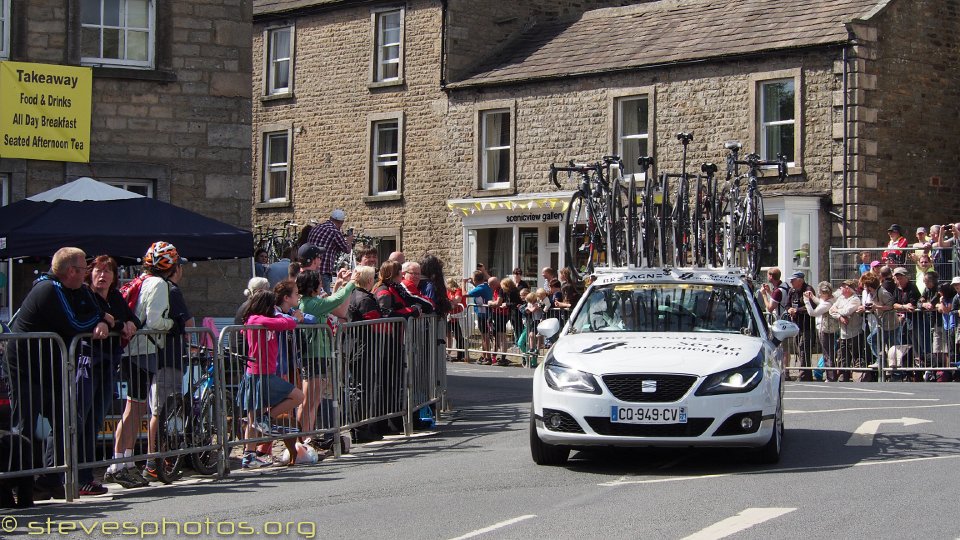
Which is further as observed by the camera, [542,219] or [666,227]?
[542,219]

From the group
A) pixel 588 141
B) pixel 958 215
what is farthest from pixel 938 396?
pixel 588 141

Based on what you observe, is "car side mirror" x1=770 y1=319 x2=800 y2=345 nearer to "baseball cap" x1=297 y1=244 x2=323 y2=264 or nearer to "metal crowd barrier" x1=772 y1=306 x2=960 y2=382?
"baseball cap" x1=297 y1=244 x2=323 y2=264

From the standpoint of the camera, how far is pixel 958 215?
31219 millimetres

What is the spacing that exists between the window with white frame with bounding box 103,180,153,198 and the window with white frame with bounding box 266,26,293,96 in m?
20.2

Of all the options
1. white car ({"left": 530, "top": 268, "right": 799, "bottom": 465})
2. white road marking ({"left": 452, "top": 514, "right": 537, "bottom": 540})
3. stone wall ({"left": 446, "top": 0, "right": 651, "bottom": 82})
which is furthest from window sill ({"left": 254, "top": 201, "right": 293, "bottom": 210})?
white road marking ({"left": 452, "top": 514, "right": 537, "bottom": 540})

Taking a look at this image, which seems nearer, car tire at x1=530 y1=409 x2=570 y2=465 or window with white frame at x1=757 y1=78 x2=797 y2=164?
car tire at x1=530 y1=409 x2=570 y2=465

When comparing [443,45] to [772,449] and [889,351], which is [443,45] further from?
[772,449]

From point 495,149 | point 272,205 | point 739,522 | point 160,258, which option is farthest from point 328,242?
point 272,205

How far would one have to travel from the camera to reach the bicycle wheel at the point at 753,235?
15570 millimetres

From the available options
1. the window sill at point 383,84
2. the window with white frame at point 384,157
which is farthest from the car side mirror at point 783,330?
the window with white frame at point 384,157

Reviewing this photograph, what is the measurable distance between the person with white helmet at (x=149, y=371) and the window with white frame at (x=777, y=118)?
20.6 meters

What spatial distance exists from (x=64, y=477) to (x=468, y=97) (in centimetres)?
2667

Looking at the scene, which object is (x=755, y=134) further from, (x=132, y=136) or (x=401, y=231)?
(x=132, y=136)

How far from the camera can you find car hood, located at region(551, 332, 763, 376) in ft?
36.7
